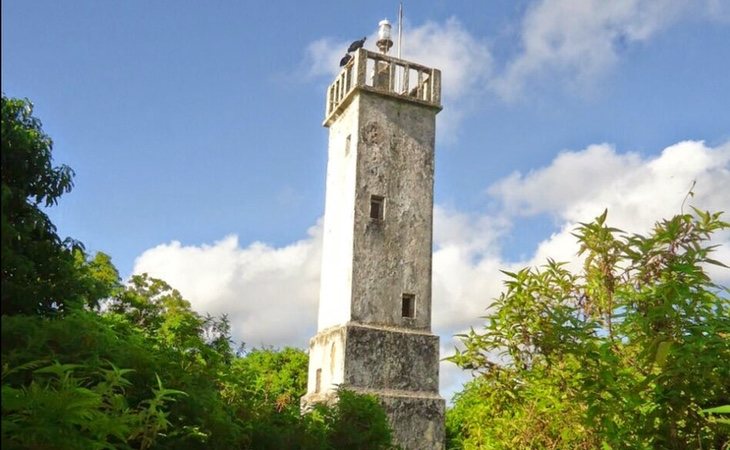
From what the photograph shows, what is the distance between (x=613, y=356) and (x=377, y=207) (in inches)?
434

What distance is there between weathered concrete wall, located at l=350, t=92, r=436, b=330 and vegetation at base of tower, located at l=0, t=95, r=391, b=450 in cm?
598

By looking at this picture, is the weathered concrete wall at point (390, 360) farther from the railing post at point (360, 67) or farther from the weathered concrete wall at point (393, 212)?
the railing post at point (360, 67)

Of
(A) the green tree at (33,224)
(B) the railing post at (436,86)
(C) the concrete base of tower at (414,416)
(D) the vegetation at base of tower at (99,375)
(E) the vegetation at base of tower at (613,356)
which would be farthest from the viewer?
(B) the railing post at (436,86)

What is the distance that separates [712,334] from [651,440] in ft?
3.10

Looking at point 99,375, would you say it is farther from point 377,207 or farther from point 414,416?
point 377,207

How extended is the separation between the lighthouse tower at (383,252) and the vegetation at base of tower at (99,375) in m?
5.68

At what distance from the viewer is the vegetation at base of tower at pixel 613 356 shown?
5363 millimetres

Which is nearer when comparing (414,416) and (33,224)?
(33,224)

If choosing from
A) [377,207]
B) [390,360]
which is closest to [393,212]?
[377,207]

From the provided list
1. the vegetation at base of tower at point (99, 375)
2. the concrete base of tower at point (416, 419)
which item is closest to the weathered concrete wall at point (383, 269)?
the concrete base of tower at point (416, 419)

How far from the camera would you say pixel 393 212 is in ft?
53.7

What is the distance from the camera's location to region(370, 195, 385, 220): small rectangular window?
1628 cm

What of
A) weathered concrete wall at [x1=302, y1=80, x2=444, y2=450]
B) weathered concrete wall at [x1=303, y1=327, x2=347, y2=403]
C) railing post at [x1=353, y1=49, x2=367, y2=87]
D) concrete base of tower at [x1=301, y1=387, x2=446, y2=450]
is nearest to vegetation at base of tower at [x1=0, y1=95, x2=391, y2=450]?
weathered concrete wall at [x1=303, y1=327, x2=347, y2=403]

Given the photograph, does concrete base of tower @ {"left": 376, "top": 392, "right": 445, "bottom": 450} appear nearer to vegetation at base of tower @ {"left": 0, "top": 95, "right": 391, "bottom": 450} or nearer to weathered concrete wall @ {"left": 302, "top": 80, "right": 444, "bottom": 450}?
weathered concrete wall @ {"left": 302, "top": 80, "right": 444, "bottom": 450}
